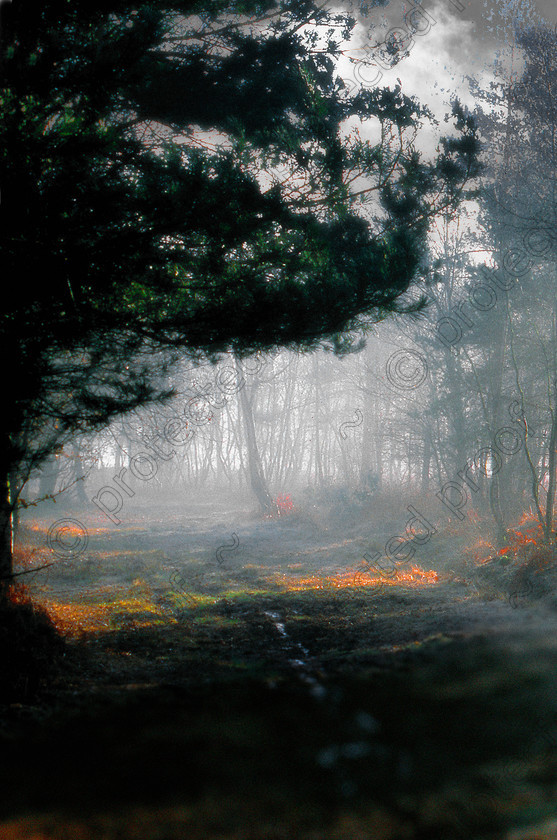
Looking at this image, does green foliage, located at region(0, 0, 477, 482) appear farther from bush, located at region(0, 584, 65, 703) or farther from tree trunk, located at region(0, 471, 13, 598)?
bush, located at region(0, 584, 65, 703)

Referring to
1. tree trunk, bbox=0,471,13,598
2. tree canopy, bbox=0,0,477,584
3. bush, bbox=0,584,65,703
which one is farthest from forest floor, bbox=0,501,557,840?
tree canopy, bbox=0,0,477,584

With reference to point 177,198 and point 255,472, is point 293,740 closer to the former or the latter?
point 177,198

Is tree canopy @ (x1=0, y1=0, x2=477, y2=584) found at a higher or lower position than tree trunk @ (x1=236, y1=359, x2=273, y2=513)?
higher

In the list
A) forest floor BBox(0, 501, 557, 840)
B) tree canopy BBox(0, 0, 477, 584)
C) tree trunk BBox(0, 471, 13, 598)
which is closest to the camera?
forest floor BBox(0, 501, 557, 840)

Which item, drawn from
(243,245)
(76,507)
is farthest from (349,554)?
(76,507)

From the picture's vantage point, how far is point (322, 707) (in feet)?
7.96

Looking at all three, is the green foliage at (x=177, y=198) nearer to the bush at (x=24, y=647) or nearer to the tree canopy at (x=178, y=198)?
the tree canopy at (x=178, y=198)

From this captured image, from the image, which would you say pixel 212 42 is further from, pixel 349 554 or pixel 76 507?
pixel 76 507

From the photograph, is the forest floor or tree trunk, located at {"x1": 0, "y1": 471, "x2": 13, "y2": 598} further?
tree trunk, located at {"x1": 0, "y1": 471, "x2": 13, "y2": 598}

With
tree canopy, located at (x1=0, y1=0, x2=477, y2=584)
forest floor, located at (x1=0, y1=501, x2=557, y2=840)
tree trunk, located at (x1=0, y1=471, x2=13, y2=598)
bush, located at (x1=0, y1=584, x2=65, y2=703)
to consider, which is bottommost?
bush, located at (x1=0, y1=584, x2=65, y2=703)

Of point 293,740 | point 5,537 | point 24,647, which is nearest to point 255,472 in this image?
point 5,537

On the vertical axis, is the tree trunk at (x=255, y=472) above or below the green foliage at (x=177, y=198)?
below

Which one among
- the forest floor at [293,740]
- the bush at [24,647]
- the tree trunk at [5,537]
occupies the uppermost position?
the tree trunk at [5,537]

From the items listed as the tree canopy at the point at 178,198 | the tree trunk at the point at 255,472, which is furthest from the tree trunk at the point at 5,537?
the tree trunk at the point at 255,472
